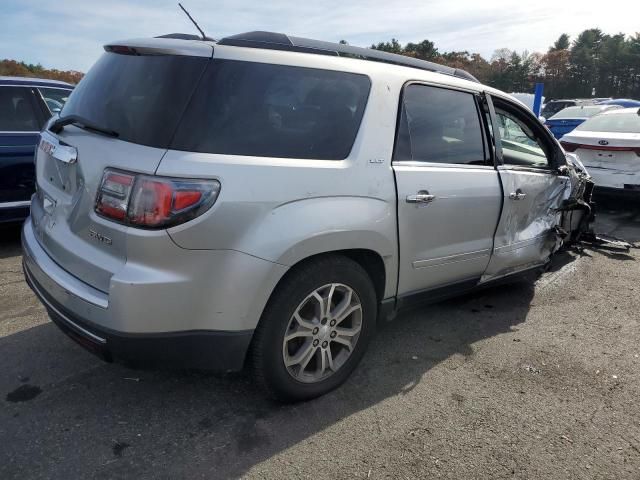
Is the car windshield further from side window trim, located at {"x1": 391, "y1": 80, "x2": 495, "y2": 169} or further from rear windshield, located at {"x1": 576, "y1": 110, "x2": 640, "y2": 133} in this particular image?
side window trim, located at {"x1": 391, "y1": 80, "x2": 495, "y2": 169}

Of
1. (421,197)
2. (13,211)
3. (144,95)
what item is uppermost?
(144,95)

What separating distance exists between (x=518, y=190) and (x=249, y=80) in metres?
2.24

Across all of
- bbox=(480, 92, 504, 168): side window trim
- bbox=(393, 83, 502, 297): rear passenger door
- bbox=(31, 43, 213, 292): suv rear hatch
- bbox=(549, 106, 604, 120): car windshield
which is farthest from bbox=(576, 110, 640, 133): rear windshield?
bbox=(31, 43, 213, 292): suv rear hatch

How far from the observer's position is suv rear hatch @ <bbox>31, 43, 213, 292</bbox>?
221 cm

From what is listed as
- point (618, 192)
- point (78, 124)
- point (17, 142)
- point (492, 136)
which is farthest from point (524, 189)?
point (17, 142)

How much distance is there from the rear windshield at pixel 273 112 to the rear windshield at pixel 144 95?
0.21ft

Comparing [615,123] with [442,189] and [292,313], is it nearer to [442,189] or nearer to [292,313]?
[442,189]

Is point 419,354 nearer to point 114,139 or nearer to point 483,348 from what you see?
point 483,348

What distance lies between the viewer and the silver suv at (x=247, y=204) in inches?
85.0

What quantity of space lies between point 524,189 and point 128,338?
295 centimetres

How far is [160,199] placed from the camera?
210 cm

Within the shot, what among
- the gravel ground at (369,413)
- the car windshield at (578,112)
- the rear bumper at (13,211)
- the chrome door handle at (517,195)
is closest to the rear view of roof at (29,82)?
the rear bumper at (13,211)

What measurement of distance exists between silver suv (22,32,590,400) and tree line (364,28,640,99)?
6377 cm

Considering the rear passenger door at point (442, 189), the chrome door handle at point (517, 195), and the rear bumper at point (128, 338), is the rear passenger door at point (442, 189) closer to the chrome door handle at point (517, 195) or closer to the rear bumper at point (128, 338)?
the chrome door handle at point (517, 195)
